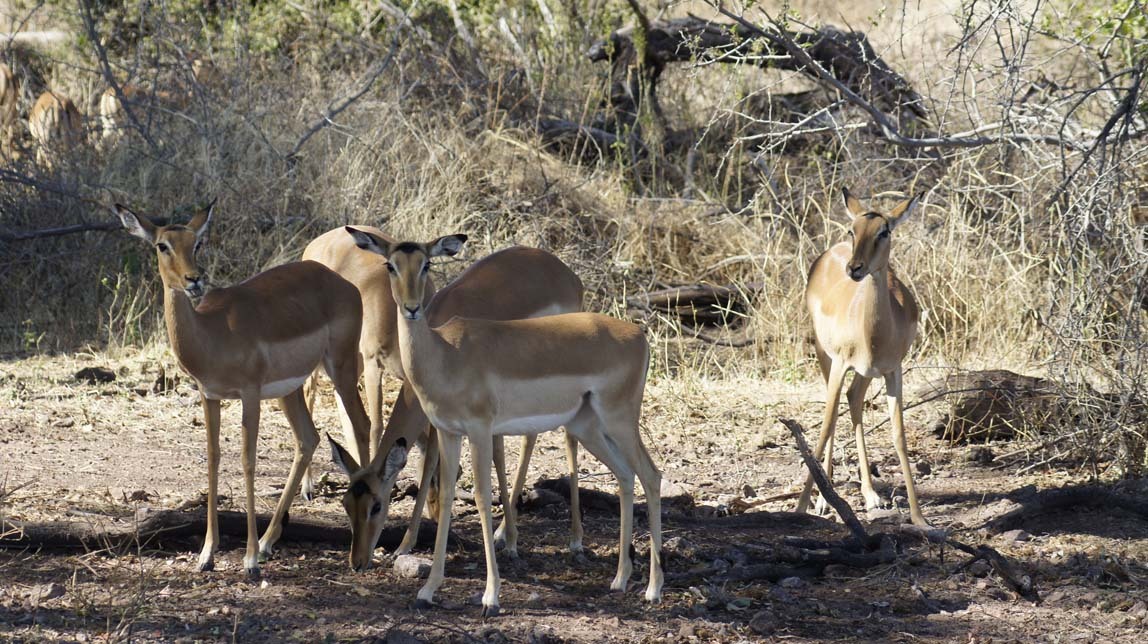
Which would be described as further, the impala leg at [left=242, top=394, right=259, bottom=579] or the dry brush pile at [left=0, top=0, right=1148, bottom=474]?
the dry brush pile at [left=0, top=0, right=1148, bottom=474]

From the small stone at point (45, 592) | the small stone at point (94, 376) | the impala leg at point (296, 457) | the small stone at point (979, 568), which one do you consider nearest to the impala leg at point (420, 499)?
the impala leg at point (296, 457)

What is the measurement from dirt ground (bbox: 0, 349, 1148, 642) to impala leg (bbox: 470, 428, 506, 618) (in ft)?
0.21

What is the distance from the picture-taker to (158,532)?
5387mm

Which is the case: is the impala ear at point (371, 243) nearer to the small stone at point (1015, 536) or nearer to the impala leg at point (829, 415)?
the impala leg at point (829, 415)

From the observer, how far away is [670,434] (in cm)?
805

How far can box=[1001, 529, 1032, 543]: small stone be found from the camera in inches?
238

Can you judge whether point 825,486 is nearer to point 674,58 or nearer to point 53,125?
point 674,58

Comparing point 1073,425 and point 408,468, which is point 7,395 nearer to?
point 408,468

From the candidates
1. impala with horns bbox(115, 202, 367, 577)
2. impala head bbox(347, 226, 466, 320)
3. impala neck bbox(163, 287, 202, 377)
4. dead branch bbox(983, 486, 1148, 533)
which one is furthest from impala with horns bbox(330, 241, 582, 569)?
dead branch bbox(983, 486, 1148, 533)

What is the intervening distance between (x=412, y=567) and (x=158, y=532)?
3.39ft

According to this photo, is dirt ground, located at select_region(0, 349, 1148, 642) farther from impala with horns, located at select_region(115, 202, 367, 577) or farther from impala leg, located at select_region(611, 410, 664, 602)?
impala with horns, located at select_region(115, 202, 367, 577)

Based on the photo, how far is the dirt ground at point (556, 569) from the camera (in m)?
4.74

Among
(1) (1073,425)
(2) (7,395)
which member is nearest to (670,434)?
(1) (1073,425)

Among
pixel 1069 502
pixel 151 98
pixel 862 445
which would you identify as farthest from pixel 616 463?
pixel 151 98
